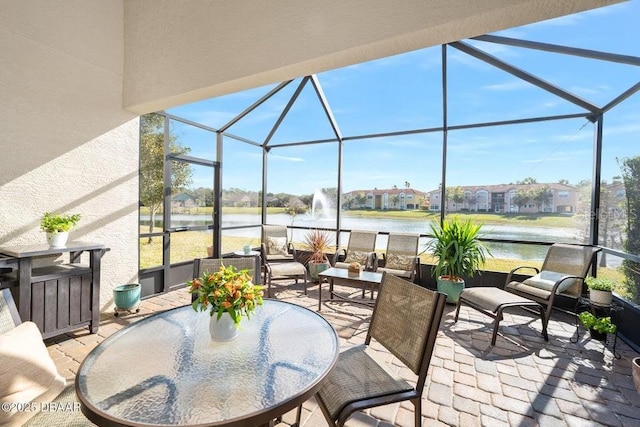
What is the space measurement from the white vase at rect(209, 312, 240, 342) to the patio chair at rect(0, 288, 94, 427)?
64cm

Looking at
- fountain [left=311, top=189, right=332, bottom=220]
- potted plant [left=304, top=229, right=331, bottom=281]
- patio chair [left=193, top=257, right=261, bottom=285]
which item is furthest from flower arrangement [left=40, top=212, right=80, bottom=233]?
fountain [left=311, top=189, right=332, bottom=220]

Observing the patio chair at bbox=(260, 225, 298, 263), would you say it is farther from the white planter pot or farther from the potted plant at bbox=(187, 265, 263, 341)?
the white planter pot

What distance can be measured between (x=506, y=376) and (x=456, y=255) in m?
1.89

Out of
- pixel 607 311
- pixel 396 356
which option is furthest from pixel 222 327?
pixel 607 311

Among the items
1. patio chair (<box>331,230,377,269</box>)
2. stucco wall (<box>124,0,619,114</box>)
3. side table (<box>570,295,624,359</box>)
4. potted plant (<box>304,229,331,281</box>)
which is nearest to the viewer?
stucco wall (<box>124,0,619,114</box>)

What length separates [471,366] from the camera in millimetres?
2643

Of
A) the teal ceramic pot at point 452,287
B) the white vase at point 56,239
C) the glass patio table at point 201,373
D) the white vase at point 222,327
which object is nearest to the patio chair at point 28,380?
the glass patio table at point 201,373

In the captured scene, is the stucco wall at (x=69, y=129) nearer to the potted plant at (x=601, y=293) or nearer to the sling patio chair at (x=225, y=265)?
the sling patio chair at (x=225, y=265)

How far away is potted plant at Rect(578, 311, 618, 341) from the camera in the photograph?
2.96 m

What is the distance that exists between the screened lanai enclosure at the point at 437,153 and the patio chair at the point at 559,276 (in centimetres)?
38

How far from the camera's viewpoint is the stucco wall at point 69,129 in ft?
9.36

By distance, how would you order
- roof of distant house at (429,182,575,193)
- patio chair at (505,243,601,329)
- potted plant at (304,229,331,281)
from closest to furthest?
patio chair at (505,243,601,329) < roof of distant house at (429,182,575,193) < potted plant at (304,229,331,281)

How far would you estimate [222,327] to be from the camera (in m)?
1.59

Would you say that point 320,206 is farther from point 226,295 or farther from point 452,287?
point 226,295
